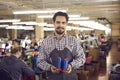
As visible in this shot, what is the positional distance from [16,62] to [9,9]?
34.7 feet

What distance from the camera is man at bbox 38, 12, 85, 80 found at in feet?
5.75

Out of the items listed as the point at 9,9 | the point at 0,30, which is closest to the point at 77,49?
the point at 9,9

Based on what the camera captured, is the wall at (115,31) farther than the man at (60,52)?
Yes

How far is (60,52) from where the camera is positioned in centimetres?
180

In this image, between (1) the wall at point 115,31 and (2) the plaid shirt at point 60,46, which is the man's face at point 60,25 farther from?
(1) the wall at point 115,31

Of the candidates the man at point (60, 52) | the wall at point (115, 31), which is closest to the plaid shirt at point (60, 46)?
the man at point (60, 52)

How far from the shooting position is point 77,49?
→ 1819 millimetres

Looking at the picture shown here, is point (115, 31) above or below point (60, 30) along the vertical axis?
below

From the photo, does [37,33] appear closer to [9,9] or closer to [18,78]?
[9,9]

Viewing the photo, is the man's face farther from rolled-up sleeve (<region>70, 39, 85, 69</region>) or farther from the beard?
rolled-up sleeve (<region>70, 39, 85, 69</region>)

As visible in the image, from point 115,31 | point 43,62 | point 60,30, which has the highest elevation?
point 60,30

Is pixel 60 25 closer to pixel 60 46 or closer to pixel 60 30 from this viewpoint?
pixel 60 30

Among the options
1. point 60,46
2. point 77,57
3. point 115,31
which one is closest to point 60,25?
point 60,46

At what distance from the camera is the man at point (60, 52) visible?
1752 millimetres
